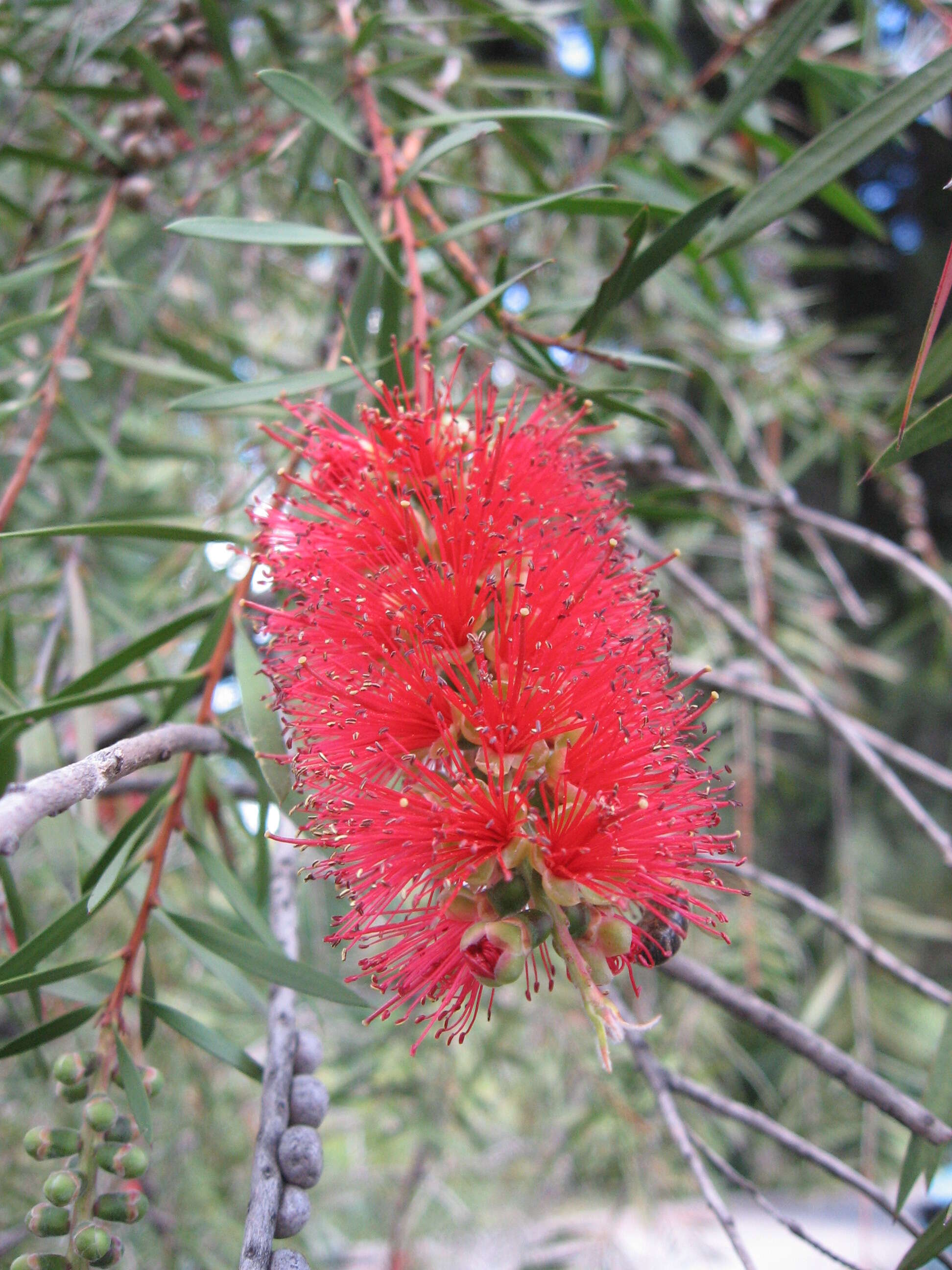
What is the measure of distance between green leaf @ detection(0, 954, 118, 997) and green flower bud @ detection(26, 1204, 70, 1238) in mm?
150

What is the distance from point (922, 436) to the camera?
25.1 inches

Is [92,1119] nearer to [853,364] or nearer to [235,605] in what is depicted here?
[235,605]

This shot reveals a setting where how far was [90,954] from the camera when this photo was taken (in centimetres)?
177

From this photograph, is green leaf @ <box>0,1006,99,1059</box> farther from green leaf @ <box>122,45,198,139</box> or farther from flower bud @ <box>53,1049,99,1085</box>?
green leaf @ <box>122,45,198,139</box>

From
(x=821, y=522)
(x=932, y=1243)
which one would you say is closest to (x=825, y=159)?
(x=821, y=522)

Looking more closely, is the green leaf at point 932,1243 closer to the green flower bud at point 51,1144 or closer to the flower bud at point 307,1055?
the flower bud at point 307,1055

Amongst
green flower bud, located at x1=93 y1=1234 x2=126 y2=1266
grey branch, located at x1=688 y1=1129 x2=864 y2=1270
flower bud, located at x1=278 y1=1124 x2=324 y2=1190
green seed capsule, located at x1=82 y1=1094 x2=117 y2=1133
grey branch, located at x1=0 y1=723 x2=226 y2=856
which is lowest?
grey branch, located at x1=688 y1=1129 x2=864 y2=1270

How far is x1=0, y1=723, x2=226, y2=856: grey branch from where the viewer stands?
48 cm

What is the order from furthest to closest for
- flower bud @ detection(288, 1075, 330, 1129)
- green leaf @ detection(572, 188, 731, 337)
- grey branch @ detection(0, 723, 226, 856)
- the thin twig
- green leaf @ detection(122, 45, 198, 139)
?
green leaf @ detection(122, 45, 198, 139) < the thin twig < green leaf @ detection(572, 188, 731, 337) < flower bud @ detection(288, 1075, 330, 1129) < grey branch @ detection(0, 723, 226, 856)

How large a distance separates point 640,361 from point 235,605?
1.60 ft

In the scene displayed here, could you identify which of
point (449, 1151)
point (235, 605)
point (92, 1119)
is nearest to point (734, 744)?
point (449, 1151)

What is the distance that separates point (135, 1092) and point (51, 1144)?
0.08 m

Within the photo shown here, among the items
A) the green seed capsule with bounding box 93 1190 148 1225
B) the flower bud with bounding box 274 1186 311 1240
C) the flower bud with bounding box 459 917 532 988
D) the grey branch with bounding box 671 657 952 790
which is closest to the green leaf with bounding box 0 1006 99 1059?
the green seed capsule with bounding box 93 1190 148 1225

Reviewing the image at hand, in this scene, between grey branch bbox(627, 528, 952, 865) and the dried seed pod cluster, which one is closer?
the dried seed pod cluster
